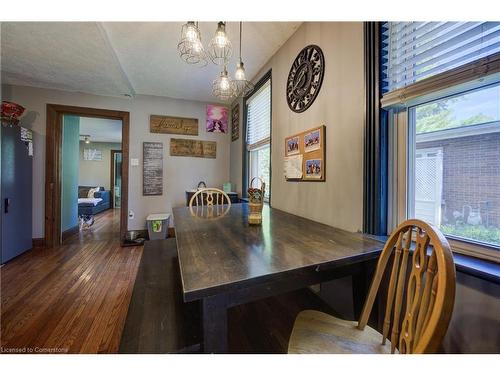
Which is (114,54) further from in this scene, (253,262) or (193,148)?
(253,262)

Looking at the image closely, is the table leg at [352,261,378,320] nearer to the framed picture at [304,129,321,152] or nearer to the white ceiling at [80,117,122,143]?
the framed picture at [304,129,321,152]

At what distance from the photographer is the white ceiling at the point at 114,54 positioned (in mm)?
1852

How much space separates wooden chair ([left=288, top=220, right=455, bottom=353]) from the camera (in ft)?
1.62

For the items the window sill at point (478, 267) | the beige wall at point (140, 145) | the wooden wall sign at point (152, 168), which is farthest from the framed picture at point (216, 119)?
the window sill at point (478, 267)

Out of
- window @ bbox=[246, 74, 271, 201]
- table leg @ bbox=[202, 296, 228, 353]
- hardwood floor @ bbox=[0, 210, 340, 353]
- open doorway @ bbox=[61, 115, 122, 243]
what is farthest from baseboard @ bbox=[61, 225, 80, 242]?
table leg @ bbox=[202, 296, 228, 353]

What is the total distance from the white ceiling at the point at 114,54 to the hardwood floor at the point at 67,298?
232 cm

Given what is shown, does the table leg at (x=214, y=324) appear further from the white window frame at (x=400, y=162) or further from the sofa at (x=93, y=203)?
the sofa at (x=93, y=203)

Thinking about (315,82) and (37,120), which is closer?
(315,82)

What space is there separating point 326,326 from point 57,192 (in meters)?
3.98

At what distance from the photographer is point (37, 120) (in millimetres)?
2965

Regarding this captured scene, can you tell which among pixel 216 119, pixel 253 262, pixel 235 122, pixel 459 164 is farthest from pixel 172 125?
pixel 459 164

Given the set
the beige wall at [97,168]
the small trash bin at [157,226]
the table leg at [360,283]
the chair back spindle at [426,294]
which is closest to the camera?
the chair back spindle at [426,294]
